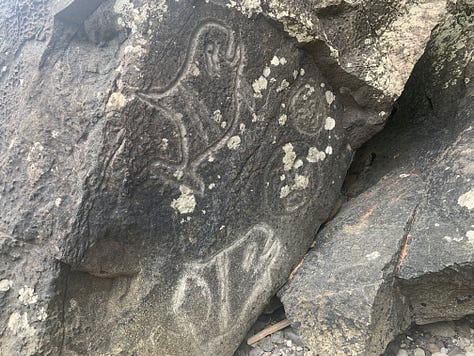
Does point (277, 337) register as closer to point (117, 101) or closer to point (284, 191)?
point (284, 191)

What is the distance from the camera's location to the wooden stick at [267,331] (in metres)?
1.70

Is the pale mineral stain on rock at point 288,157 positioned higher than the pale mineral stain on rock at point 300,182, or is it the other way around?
the pale mineral stain on rock at point 288,157

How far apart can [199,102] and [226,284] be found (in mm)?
665

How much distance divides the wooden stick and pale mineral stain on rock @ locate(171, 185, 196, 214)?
2.02 ft

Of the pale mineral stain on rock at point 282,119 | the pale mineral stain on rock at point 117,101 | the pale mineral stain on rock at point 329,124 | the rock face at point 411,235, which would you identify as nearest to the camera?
the pale mineral stain on rock at point 117,101

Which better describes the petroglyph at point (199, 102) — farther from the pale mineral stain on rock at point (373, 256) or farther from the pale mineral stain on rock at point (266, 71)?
the pale mineral stain on rock at point (373, 256)

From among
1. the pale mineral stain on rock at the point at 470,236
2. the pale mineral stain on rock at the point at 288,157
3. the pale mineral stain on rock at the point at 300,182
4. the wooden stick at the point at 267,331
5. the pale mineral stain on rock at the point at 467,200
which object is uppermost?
the pale mineral stain on rock at the point at 288,157

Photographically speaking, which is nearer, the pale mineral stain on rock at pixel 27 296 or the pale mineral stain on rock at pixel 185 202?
the pale mineral stain on rock at pixel 27 296

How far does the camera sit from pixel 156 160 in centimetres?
139

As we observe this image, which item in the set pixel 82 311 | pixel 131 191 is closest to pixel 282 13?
pixel 131 191

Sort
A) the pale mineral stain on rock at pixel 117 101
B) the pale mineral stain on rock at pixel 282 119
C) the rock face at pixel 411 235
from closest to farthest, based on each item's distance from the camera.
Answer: the pale mineral stain on rock at pixel 117 101, the rock face at pixel 411 235, the pale mineral stain on rock at pixel 282 119

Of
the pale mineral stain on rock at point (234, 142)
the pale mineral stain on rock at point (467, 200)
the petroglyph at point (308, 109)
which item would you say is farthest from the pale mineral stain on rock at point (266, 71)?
the pale mineral stain on rock at point (467, 200)

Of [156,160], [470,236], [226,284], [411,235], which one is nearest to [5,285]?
[156,160]

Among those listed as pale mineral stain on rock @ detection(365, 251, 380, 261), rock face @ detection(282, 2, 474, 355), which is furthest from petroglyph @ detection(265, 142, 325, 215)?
pale mineral stain on rock @ detection(365, 251, 380, 261)
